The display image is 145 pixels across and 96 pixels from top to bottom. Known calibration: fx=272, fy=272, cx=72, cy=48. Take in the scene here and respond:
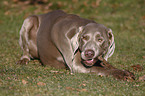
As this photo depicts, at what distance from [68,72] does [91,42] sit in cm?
77

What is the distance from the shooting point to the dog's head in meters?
4.94

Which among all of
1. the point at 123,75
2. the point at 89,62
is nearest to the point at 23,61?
the point at 89,62

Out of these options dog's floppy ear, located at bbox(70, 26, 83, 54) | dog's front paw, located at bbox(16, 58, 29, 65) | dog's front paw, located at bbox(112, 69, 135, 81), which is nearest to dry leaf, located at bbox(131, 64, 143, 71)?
dog's front paw, located at bbox(112, 69, 135, 81)

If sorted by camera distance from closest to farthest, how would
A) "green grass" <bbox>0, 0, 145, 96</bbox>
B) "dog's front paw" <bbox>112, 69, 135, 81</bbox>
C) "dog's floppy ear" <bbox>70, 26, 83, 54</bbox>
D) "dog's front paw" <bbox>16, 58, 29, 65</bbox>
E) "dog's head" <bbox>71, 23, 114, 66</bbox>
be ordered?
"green grass" <bbox>0, 0, 145, 96</bbox> → "dog's front paw" <bbox>112, 69, 135, 81</bbox> → "dog's head" <bbox>71, 23, 114, 66</bbox> → "dog's floppy ear" <bbox>70, 26, 83, 54</bbox> → "dog's front paw" <bbox>16, 58, 29, 65</bbox>

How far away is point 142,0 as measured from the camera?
13164 mm

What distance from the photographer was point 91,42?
16.6 feet

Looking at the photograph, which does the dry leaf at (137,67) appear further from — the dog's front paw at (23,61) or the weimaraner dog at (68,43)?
the dog's front paw at (23,61)

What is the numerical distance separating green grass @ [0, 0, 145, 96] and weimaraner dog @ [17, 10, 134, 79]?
24cm

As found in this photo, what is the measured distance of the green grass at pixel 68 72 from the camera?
396 centimetres

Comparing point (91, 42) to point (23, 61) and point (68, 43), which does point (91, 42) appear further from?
point (23, 61)

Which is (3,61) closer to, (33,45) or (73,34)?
(33,45)

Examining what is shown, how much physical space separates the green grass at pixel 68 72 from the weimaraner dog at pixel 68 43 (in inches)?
9.4

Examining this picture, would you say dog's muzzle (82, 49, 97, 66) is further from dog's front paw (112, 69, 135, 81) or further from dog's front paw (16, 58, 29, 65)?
dog's front paw (16, 58, 29, 65)

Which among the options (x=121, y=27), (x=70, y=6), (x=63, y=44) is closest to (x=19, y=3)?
(x=70, y=6)
